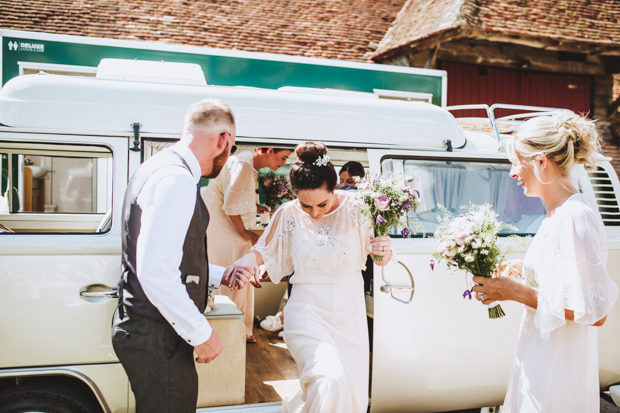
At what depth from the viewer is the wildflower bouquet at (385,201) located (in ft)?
9.21

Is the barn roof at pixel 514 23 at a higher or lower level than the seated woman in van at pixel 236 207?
higher

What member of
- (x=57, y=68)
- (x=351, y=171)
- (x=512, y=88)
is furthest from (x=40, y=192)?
(x=512, y=88)

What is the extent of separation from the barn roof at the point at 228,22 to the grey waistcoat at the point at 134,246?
8916mm

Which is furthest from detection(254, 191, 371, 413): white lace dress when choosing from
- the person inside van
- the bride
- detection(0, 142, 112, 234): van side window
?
the person inside van

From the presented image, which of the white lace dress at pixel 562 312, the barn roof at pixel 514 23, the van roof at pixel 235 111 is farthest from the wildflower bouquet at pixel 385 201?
the barn roof at pixel 514 23

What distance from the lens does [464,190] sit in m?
3.66

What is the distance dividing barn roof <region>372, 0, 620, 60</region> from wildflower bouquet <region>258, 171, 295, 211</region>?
19.8ft

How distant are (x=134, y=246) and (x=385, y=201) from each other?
1423 mm

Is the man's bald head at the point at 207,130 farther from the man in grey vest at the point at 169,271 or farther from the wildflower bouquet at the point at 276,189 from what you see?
the wildflower bouquet at the point at 276,189

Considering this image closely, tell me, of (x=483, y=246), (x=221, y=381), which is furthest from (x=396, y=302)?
(x=221, y=381)

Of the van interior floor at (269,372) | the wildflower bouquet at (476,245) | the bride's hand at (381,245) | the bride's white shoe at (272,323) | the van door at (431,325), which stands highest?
the wildflower bouquet at (476,245)

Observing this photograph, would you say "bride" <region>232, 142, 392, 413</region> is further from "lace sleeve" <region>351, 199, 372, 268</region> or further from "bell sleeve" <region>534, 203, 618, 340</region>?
"bell sleeve" <region>534, 203, 618, 340</region>

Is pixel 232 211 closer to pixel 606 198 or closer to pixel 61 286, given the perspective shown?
pixel 61 286

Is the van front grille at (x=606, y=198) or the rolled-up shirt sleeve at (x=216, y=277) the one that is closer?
the rolled-up shirt sleeve at (x=216, y=277)
